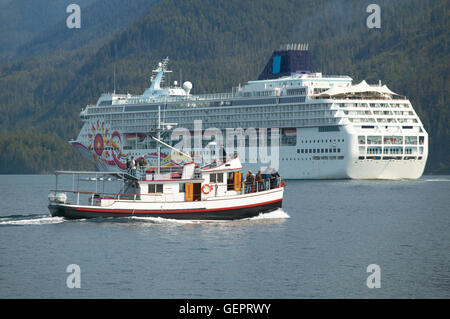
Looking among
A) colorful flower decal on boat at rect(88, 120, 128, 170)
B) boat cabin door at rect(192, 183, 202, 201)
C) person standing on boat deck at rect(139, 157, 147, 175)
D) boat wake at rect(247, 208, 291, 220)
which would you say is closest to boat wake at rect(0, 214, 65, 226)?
person standing on boat deck at rect(139, 157, 147, 175)

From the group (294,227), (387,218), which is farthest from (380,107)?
(294,227)

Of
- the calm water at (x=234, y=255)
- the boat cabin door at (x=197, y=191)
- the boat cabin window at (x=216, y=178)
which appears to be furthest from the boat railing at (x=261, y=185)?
the boat cabin door at (x=197, y=191)

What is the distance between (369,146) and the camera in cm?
12225

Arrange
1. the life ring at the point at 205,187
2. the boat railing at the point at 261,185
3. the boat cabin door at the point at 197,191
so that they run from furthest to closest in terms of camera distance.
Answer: the boat railing at the point at 261,185 < the boat cabin door at the point at 197,191 < the life ring at the point at 205,187

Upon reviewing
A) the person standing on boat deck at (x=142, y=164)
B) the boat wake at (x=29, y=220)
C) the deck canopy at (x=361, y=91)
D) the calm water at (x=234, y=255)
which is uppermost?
the deck canopy at (x=361, y=91)

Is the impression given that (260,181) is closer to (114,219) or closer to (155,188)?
(155,188)

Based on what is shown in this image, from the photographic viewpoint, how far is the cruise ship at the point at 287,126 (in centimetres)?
12312

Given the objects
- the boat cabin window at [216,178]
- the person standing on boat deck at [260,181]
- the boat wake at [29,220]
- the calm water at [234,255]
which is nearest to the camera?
the calm water at [234,255]

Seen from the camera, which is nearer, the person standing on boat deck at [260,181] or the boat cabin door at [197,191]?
the boat cabin door at [197,191]

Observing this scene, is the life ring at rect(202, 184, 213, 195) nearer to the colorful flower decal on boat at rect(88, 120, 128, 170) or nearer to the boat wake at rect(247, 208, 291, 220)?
the boat wake at rect(247, 208, 291, 220)

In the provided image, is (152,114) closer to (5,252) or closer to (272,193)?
(272,193)

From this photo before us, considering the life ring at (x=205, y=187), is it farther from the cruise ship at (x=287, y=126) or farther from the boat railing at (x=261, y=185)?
the cruise ship at (x=287, y=126)

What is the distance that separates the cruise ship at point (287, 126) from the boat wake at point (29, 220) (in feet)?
144
